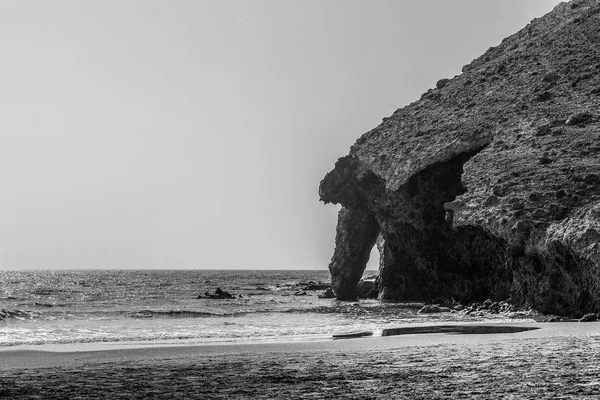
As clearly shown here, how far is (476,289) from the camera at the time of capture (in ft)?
155

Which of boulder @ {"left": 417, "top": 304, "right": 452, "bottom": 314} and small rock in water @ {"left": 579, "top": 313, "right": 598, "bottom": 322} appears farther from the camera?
boulder @ {"left": 417, "top": 304, "right": 452, "bottom": 314}

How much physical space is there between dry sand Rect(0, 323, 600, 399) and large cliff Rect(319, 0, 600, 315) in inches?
528

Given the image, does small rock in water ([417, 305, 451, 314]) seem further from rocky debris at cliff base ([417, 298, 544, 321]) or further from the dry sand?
the dry sand

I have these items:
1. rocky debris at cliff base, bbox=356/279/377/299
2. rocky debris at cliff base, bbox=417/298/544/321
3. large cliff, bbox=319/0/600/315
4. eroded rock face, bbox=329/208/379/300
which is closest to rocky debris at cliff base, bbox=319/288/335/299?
rocky debris at cliff base, bbox=356/279/377/299

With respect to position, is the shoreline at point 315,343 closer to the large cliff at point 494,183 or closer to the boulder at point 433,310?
the large cliff at point 494,183

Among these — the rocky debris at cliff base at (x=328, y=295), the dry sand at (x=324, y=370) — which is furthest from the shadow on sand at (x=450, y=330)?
the rocky debris at cliff base at (x=328, y=295)

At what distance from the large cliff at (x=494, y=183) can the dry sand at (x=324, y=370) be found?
44.0 ft

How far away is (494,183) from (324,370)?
2860 centimetres

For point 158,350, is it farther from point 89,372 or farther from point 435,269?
point 435,269

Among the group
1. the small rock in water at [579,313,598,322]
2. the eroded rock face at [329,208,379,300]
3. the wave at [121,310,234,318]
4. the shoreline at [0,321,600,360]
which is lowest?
the wave at [121,310,234,318]

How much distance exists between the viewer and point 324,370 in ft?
49.6

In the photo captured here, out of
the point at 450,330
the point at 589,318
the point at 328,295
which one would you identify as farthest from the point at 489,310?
the point at 328,295

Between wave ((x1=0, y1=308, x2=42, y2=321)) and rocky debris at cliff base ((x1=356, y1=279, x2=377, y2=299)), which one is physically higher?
rocky debris at cliff base ((x1=356, y1=279, x2=377, y2=299))

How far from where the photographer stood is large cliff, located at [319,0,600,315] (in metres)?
35.3
